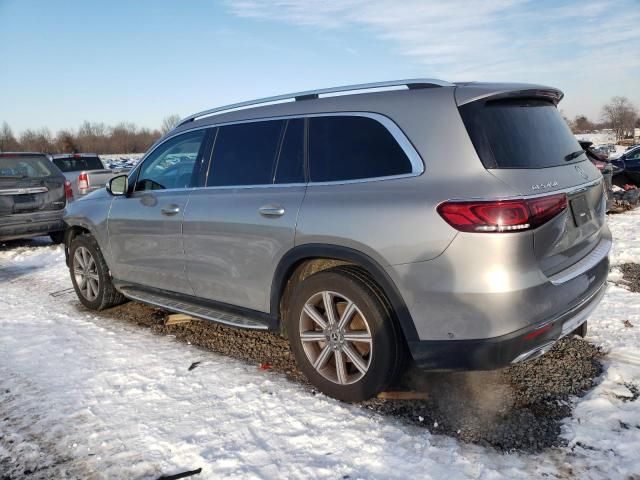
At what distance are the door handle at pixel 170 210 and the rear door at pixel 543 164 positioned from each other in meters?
2.41

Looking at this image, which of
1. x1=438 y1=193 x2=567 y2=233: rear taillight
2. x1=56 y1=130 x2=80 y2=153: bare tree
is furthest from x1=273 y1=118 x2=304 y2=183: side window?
x1=56 y1=130 x2=80 y2=153: bare tree

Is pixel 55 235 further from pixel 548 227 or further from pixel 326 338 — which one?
pixel 548 227

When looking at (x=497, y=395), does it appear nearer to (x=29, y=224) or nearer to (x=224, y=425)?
(x=224, y=425)

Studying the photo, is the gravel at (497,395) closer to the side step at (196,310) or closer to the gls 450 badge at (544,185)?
the side step at (196,310)

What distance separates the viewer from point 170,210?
4156 mm

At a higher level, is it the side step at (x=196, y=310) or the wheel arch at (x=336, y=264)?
the wheel arch at (x=336, y=264)

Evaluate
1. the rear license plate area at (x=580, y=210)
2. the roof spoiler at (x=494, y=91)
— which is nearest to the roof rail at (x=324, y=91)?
the roof spoiler at (x=494, y=91)

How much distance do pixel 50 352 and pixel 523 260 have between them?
12.1 ft

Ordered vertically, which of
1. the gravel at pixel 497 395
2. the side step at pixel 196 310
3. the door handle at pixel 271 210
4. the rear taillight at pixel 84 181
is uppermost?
the rear taillight at pixel 84 181

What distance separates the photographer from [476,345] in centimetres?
262

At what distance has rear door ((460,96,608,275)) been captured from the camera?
2.63m

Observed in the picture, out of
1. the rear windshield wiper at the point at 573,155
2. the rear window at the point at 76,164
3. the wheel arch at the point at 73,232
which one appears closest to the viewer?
the rear windshield wiper at the point at 573,155

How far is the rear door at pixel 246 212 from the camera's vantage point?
3365mm

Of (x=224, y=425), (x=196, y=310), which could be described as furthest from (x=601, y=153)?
(x=224, y=425)
